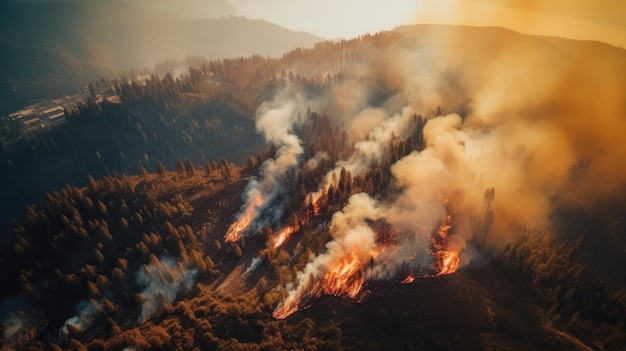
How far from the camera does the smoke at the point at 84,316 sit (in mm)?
106688

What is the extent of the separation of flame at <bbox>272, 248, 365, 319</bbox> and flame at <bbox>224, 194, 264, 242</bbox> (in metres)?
46.4

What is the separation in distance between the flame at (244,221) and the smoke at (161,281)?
22.3 m

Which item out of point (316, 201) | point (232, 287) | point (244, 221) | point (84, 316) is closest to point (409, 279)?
point (316, 201)

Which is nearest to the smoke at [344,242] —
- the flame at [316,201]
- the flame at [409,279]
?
the flame at [409,279]

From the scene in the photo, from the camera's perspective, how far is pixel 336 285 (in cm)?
10194

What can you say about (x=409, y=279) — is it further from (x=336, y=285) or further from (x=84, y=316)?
(x=84, y=316)

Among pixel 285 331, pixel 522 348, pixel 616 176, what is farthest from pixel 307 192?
pixel 616 176

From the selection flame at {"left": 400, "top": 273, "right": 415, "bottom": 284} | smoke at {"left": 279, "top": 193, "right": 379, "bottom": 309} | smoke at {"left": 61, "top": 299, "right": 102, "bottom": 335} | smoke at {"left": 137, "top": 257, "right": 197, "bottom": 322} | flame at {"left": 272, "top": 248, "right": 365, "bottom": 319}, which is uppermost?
smoke at {"left": 279, "top": 193, "right": 379, "bottom": 309}

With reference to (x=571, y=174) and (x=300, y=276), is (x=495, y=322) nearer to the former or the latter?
(x=300, y=276)

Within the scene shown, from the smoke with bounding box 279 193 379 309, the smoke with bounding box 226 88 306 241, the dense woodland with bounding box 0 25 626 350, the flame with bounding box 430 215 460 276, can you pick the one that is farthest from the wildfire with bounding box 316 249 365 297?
the smoke with bounding box 226 88 306 241

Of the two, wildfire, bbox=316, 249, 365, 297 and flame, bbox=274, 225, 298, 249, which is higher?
wildfire, bbox=316, 249, 365, 297

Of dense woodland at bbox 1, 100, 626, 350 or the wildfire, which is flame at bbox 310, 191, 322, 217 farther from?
the wildfire

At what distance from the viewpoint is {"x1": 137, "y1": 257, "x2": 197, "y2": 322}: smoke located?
352 feet

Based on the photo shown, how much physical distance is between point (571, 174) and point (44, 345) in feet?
805
